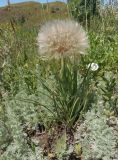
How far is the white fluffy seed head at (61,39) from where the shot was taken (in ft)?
12.2

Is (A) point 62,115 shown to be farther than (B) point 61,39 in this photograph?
Yes

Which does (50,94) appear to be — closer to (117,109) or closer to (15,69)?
(117,109)

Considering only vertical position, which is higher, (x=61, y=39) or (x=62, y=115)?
(x=61, y=39)

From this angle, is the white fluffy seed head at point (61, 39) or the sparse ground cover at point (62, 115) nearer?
the sparse ground cover at point (62, 115)

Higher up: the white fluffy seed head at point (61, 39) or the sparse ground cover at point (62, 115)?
the white fluffy seed head at point (61, 39)

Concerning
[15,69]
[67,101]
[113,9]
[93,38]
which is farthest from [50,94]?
[113,9]

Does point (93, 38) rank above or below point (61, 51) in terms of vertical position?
below

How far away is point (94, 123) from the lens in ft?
10.3

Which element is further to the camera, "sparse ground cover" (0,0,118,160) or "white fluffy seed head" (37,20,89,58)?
"white fluffy seed head" (37,20,89,58)

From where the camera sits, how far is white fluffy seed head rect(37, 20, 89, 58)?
12.2ft

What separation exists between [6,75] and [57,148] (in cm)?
196

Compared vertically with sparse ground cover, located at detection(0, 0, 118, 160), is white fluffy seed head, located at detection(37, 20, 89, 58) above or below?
above

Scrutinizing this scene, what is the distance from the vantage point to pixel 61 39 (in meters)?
3.74

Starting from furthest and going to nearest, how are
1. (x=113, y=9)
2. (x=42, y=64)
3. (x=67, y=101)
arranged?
(x=113, y=9) → (x=42, y=64) → (x=67, y=101)
